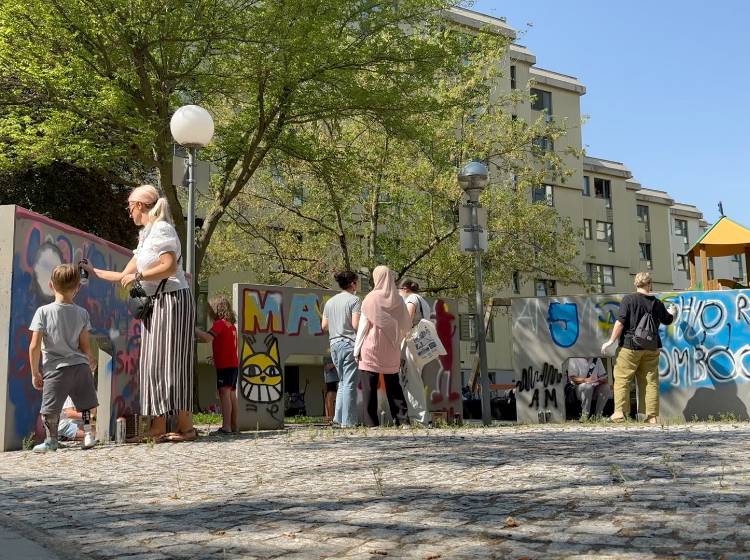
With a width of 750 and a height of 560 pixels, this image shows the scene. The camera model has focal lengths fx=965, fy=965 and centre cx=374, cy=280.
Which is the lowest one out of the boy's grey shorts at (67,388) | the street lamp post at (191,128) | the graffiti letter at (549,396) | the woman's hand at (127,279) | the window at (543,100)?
the graffiti letter at (549,396)

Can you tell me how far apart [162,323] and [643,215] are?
226 feet

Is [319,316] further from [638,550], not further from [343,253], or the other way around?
[343,253]

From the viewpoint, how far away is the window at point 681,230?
8038cm

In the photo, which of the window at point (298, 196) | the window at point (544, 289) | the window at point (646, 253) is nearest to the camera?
the window at point (298, 196)

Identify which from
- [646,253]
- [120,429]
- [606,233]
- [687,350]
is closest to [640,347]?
[687,350]

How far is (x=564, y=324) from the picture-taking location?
15047 mm

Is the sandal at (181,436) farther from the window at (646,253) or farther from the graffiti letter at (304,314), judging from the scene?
the window at (646,253)

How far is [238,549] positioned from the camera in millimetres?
3455

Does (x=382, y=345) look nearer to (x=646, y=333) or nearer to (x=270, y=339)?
(x=270, y=339)

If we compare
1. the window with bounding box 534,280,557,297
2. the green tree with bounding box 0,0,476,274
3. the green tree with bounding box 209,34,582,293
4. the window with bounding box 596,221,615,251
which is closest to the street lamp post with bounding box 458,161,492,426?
the green tree with bounding box 0,0,476,274

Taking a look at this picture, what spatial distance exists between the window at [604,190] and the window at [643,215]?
7124 millimetres

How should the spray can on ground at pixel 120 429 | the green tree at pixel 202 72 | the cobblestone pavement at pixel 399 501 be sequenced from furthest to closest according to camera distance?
the green tree at pixel 202 72, the spray can on ground at pixel 120 429, the cobblestone pavement at pixel 399 501

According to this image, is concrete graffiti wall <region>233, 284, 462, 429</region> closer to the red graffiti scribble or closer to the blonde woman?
the red graffiti scribble

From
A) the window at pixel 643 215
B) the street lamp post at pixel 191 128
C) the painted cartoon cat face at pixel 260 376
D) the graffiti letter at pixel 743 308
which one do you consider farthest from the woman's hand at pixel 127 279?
the window at pixel 643 215
